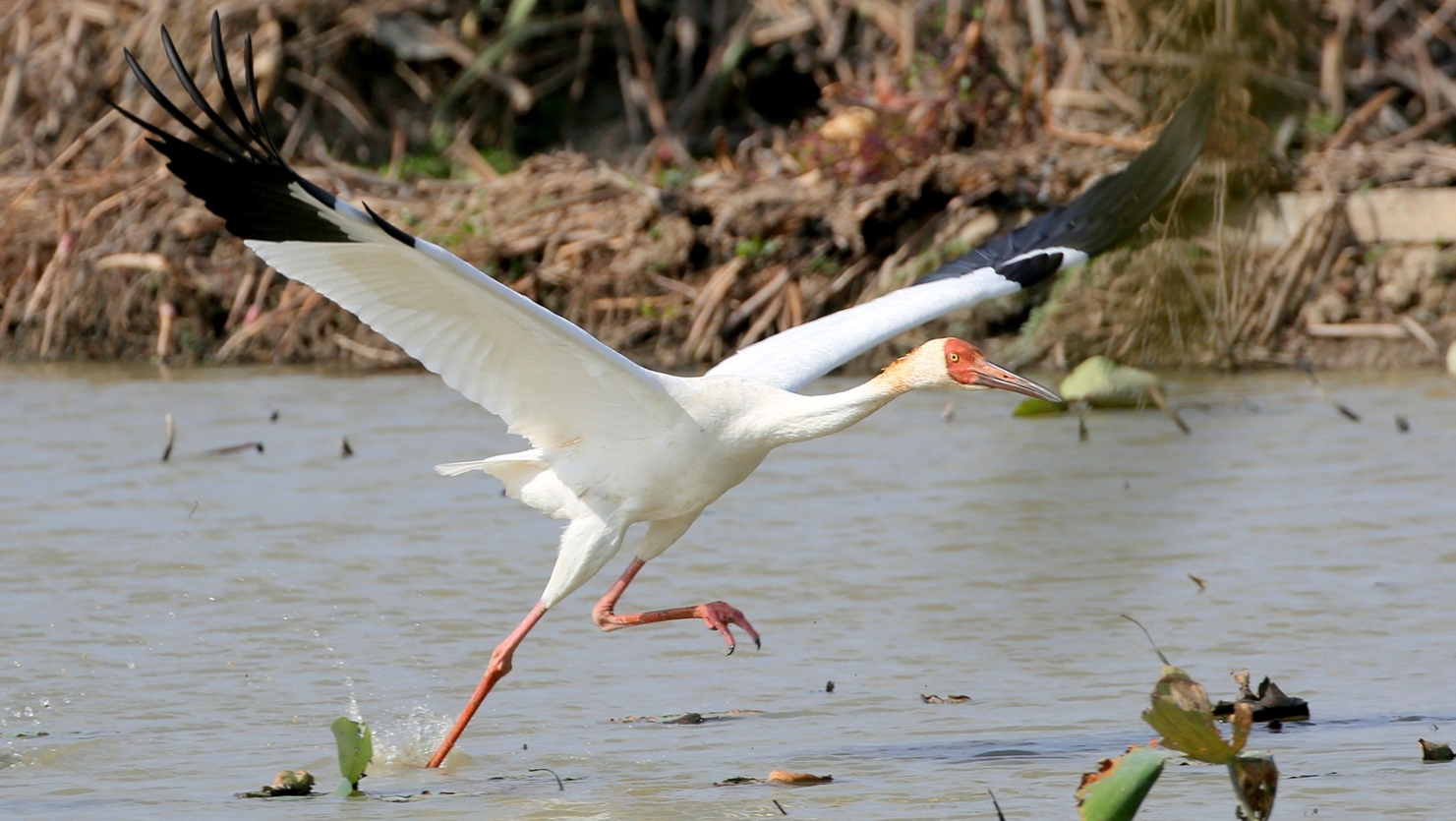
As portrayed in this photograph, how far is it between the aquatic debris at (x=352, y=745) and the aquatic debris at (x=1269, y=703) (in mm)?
2115

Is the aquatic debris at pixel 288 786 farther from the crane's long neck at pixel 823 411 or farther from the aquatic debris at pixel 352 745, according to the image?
the crane's long neck at pixel 823 411

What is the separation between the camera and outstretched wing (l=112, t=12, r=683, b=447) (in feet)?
14.7

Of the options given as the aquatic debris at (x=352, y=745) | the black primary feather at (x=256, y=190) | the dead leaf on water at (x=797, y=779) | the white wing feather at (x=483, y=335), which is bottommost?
the dead leaf on water at (x=797, y=779)

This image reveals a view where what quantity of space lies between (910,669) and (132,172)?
9428 mm

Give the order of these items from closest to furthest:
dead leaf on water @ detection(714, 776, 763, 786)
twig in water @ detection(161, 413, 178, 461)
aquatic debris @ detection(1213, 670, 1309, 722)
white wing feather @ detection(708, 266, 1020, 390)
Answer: dead leaf on water @ detection(714, 776, 763, 786) < aquatic debris @ detection(1213, 670, 1309, 722) < white wing feather @ detection(708, 266, 1020, 390) < twig in water @ detection(161, 413, 178, 461)

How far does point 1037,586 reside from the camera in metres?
1.67

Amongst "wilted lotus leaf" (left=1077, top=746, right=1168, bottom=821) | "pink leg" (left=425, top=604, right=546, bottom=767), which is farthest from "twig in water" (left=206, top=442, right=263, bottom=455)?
"wilted lotus leaf" (left=1077, top=746, right=1168, bottom=821)

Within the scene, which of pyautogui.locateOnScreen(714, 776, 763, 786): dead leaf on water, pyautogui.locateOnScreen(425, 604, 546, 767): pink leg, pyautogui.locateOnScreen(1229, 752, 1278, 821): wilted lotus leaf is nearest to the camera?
pyautogui.locateOnScreen(1229, 752, 1278, 821): wilted lotus leaf

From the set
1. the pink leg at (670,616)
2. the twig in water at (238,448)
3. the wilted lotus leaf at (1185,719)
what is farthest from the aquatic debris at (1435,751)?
the twig in water at (238,448)

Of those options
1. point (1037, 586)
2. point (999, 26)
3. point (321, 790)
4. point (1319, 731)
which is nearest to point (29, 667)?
point (321, 790)

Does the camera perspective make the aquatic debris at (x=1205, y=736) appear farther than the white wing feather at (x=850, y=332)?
No

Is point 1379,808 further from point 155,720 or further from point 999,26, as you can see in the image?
point 999,26

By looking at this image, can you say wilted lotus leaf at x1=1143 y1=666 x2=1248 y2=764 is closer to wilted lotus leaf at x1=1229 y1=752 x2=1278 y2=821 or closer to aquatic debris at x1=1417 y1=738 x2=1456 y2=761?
wilted lotus leaf at x1=1229 y1=752 x2=1278 y2=821

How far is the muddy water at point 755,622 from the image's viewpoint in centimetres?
432
